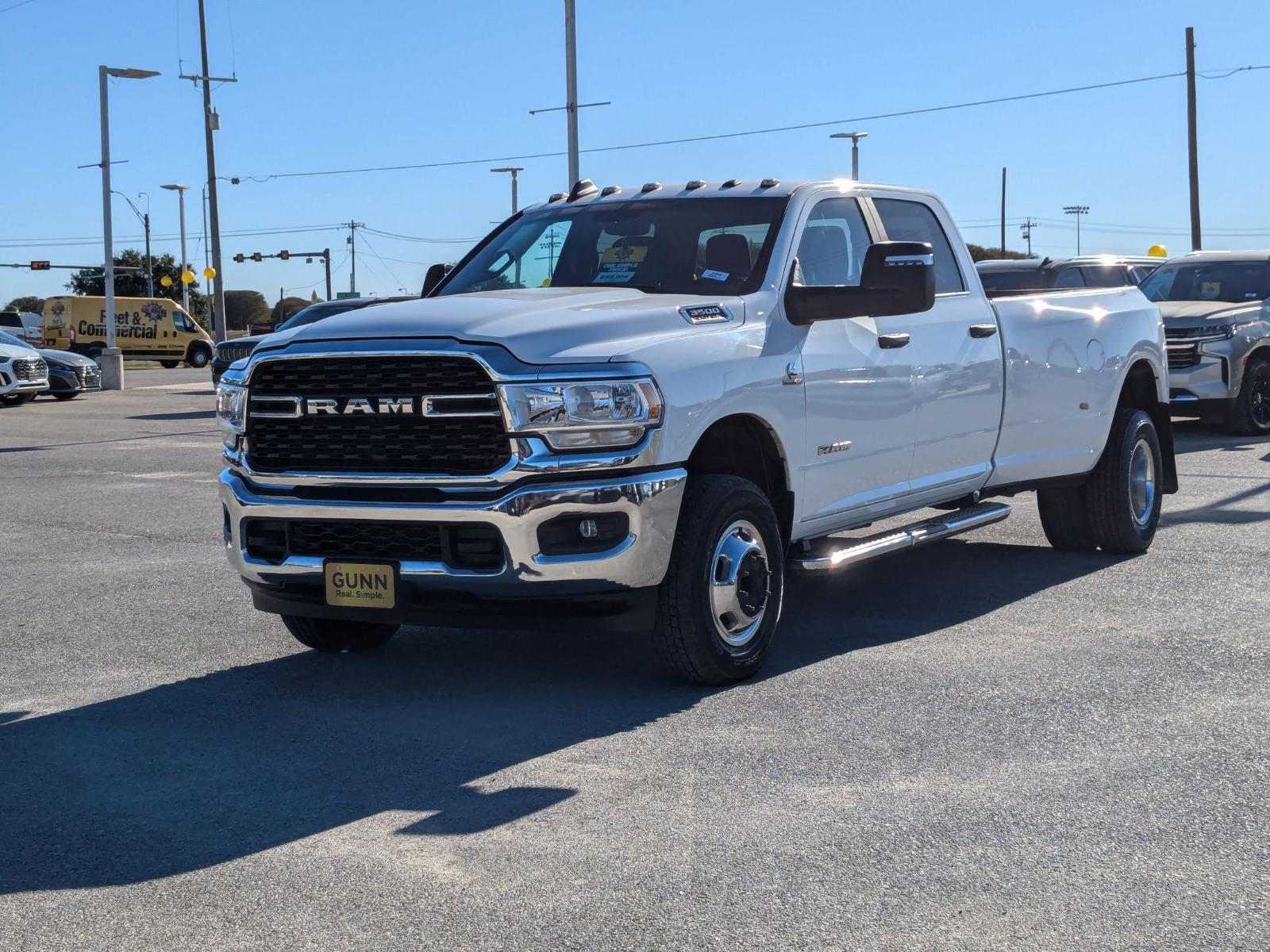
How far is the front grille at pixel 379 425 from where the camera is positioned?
5.72 m

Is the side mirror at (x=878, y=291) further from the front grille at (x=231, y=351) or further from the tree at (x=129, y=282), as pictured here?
the tree at (x=129, y=282)

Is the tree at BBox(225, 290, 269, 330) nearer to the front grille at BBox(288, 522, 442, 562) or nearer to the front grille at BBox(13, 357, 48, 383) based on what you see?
the front grille at BBox(13, 357, 48, 383)

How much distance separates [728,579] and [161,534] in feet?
19.4

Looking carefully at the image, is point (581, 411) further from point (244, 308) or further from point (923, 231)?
point (244, 308)

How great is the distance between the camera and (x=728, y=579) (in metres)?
6.15

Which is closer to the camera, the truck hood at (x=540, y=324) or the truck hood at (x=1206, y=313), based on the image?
the truck hood at (x=540, y=324)

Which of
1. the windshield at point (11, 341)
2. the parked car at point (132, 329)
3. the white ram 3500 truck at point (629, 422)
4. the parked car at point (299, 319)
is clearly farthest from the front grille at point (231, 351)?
the parked car at point (132, 329)

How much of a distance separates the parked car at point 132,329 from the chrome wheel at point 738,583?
4520cm

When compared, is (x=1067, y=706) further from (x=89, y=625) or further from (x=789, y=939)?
(x=89, y=625)

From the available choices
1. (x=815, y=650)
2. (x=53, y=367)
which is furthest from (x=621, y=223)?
(x=53, y=367)

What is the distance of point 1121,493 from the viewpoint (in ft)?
30.5

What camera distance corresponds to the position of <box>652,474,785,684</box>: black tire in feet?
19.5

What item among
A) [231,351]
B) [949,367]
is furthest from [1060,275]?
[231,351]

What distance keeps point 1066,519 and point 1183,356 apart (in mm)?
8188
